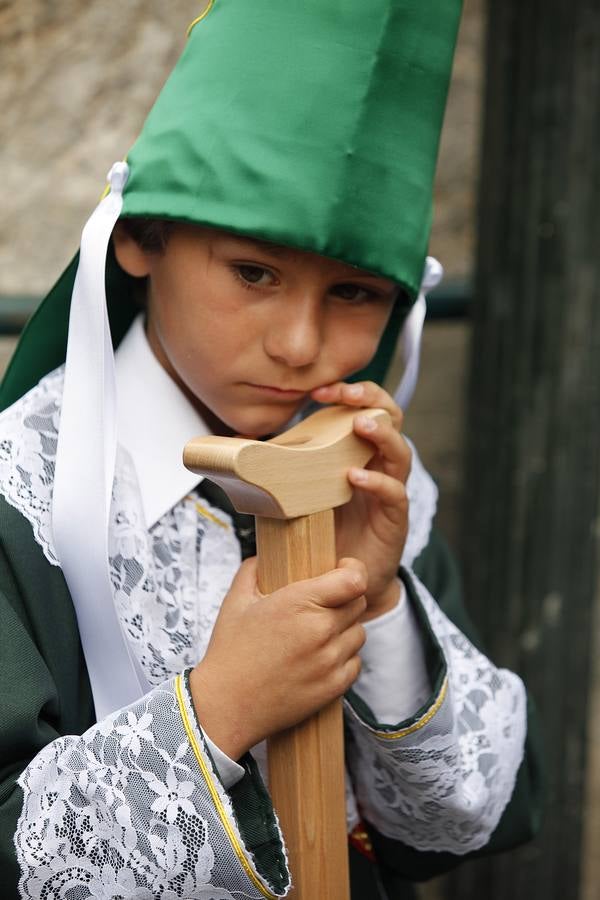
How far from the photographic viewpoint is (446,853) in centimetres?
123

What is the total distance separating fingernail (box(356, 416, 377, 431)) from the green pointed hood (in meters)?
0.14

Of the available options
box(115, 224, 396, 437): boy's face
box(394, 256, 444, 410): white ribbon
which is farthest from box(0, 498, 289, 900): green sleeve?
box(394, 256, 444, 410): white ribbon

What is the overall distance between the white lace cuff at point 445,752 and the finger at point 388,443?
5.2 inches

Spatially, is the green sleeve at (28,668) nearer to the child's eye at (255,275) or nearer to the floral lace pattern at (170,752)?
the floral lace pattern at (170,752)

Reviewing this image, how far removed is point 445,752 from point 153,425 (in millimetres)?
437

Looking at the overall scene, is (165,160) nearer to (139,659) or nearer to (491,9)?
(139,659)

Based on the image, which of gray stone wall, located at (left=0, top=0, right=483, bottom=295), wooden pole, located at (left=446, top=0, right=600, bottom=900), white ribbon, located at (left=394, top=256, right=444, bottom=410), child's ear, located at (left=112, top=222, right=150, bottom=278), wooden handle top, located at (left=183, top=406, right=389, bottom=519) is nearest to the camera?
wooden handle top, located at (left=183, top=406, right=389, bottom=519)

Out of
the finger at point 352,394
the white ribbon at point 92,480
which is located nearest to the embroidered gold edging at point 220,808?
the white ribbon at point 92,480

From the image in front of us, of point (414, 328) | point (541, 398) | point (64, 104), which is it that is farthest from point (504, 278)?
point (64, 104)

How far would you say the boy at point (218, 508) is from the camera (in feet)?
2.94

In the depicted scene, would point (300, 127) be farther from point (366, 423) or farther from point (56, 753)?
point (56, 753)

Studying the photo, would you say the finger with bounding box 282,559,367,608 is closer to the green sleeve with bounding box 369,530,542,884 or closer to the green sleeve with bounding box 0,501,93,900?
the green sleeve with bounding box 0,501,93,900

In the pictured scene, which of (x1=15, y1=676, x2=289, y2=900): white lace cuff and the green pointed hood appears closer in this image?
(x1=15, y1=676, x2=289, y2=900): white lace cuff

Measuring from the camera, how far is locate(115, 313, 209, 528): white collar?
1083mm
